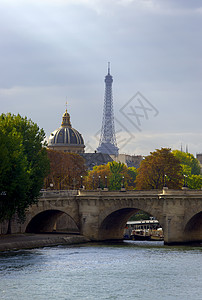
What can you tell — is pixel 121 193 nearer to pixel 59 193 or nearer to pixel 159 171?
pixel 59 193

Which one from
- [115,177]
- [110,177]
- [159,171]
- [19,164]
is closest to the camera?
[19,164]

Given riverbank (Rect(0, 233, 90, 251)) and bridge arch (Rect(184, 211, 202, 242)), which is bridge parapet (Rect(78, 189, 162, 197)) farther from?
riverbank (Rect(0, 233, 90, 251))

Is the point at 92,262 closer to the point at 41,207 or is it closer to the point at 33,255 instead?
the point at 33,255

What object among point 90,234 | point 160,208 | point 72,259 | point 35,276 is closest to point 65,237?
point 90,234

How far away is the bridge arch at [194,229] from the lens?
347 feet

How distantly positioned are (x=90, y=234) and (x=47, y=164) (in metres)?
14.7

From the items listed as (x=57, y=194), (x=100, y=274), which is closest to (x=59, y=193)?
(x=57, y=194)

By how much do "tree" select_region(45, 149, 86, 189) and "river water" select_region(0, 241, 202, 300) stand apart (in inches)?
2474

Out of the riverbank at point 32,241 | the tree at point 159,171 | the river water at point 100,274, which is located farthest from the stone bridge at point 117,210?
the tree at point 159,171

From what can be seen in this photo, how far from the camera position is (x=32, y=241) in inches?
3888

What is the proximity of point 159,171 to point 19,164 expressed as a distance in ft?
175

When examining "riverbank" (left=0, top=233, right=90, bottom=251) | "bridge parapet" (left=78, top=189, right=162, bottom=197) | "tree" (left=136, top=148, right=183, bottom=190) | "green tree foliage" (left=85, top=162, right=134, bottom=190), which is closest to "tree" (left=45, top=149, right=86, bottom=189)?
"green tree foliage" (left=85, top=162, right=134, bottom=190)

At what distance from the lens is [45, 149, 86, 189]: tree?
15838 centimetres

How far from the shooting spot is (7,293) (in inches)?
2393
